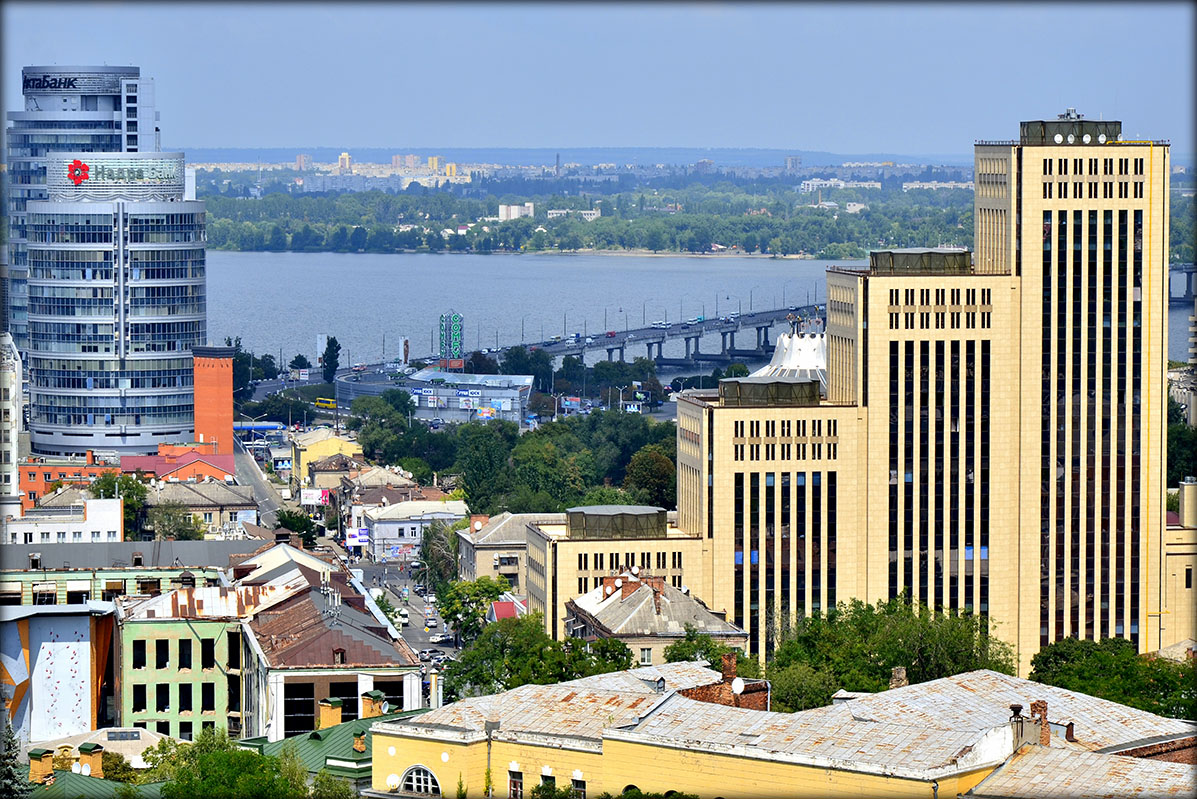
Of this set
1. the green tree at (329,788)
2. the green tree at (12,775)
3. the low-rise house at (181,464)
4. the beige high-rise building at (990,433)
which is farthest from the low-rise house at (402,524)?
the green tree at (329,788)

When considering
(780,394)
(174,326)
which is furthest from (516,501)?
(780,394)

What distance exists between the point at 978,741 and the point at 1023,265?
30.6m

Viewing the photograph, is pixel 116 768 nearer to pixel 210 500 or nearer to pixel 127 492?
pixel 127 492

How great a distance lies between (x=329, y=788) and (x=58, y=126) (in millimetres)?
96942

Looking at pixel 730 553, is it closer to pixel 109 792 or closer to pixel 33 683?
pixel 33 683

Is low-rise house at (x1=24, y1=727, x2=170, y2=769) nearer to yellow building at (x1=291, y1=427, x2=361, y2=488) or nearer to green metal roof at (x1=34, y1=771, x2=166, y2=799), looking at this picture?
green metal roof at (x1=34, y1=771, x2=166, y2=799)

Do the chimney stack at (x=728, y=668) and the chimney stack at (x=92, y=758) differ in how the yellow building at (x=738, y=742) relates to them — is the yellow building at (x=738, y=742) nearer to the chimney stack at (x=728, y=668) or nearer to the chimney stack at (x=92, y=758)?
the chimney stack at (x=728, y=668)

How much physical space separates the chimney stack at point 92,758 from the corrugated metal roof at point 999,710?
1052 cm

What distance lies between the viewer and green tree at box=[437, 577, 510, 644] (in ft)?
223

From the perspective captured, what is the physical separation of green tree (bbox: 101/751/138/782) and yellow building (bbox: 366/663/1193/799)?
532 centimetres

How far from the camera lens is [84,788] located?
118ft

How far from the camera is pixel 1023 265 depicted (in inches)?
2418

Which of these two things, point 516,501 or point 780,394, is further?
point 516,501

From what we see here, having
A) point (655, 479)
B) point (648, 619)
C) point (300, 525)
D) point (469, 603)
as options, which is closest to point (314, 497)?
point (300, 525)
